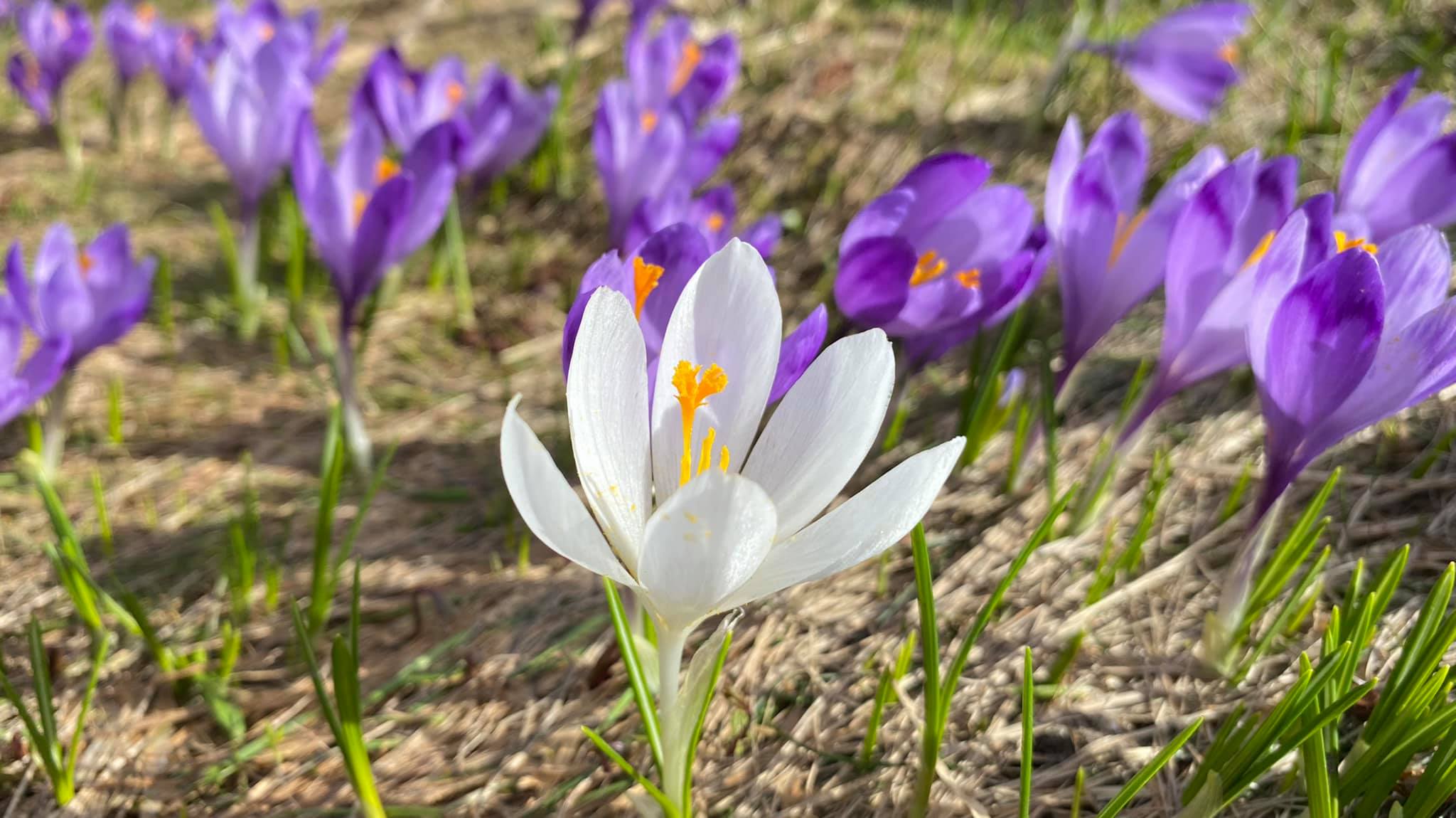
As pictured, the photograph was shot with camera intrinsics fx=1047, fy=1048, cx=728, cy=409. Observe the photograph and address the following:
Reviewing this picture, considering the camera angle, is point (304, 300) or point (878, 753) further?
point (304, 300)

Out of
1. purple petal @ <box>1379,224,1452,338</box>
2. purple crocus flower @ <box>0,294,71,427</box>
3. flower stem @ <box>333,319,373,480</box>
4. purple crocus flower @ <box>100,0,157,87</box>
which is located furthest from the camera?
purple crocus flower @ <box>100,0,157,87</box>

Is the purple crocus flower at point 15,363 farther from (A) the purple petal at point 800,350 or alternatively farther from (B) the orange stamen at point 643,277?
(A) the purple petal at point 800,350

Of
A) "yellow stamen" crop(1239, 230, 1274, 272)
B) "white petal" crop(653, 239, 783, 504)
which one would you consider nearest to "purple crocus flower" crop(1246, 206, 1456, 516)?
"yellow stamen" crop(1239, 230, 1274, 272)

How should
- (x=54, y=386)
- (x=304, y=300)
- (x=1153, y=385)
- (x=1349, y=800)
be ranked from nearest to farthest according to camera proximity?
(x=1349, y=800) → (x=1153, y=385) → (x=54, y=386) → (x=304, y=300)

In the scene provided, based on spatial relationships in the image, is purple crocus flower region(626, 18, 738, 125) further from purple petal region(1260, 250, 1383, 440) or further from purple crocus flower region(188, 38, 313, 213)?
purple petal region(1260, 250, 1383, 440)

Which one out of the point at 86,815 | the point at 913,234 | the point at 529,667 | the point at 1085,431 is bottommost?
the point at 1085,431

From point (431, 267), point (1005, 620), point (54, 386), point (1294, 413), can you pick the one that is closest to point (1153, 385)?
point (1294, 413)

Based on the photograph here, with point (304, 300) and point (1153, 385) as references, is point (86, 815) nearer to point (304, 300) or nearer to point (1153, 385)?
point (1153, 385)
